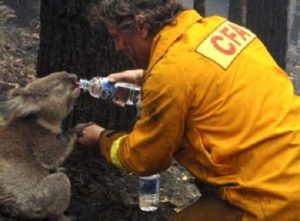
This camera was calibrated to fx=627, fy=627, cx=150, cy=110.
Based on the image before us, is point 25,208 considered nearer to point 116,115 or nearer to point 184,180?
point 116,115

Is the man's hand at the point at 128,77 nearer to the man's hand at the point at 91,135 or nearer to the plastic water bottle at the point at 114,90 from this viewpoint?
the plastic water bottle at the point at 114,90

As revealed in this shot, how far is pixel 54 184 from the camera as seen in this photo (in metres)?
4.92

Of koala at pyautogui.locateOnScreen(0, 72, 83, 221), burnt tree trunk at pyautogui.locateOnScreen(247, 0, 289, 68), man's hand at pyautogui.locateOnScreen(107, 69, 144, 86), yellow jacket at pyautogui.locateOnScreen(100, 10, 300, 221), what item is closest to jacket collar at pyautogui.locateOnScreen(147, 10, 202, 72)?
yellow jacket at pyautogui.locateOnScreen(100, 10, 300, 221)

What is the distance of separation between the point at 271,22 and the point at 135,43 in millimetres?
6573

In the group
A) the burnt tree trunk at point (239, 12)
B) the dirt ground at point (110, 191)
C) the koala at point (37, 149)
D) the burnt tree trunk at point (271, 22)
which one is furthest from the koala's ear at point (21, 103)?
the burnt tree trunk at point (271, 22)

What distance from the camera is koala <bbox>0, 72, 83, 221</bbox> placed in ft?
15.9

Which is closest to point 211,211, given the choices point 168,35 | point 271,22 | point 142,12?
point 168,35

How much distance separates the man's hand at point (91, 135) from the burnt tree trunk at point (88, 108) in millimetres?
975

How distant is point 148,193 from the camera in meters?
5.64

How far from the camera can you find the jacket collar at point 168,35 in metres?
3.80

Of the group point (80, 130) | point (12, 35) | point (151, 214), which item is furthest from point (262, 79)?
point (12, 35)

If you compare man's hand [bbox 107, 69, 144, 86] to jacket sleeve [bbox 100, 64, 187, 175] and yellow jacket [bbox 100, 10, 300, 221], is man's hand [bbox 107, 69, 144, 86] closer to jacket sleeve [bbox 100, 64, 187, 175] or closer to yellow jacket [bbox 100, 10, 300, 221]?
jacket sleeve [bbox 100, 64, 187, 175]

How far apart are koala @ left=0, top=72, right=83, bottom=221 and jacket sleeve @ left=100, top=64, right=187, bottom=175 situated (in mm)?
935

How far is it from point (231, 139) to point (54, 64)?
2.54 m
